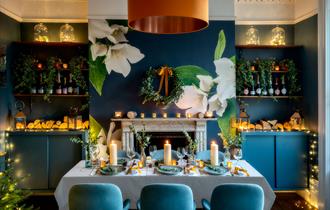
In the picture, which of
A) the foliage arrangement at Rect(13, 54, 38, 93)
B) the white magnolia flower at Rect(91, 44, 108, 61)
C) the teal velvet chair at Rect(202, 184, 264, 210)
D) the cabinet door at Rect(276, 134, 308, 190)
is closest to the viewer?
the teal velvet chair at Rect(202, 184, 264, 210)

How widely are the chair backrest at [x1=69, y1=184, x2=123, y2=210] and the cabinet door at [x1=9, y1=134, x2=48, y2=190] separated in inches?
101

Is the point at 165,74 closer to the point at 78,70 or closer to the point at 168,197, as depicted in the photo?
the point at 78,70

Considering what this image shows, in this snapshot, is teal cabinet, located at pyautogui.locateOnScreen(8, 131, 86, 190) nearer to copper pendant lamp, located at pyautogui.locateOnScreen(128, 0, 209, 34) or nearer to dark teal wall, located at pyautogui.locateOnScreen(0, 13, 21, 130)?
dark teal wall, located at pyautogui.locateOnScreen(0, 13, 21, 130)

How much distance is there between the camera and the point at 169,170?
3.22m

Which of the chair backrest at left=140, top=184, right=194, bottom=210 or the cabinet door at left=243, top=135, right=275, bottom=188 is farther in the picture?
the cabinet door at left=243, top=135, right=275, bottom=188

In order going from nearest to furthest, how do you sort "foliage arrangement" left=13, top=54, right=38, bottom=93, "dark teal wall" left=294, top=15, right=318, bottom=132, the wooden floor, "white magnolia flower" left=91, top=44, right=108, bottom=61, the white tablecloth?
the white tablecloth < the wooden floor < "dark teal wall" left=294, top=15, right=318, bottom=132 < "foliage arrangement" left=13, top=54, right=38, bottom=93 < "white magnolia flower" left=91, top=44, right=108, bottom=61

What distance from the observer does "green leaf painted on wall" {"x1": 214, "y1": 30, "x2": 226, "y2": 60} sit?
525 cm

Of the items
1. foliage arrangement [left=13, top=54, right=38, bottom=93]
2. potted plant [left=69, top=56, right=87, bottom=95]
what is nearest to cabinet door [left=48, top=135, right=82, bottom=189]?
potted plant [left=69, top=56, right=87, bottom=95]

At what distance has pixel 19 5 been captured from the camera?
5.32 metres

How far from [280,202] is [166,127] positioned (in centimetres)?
216

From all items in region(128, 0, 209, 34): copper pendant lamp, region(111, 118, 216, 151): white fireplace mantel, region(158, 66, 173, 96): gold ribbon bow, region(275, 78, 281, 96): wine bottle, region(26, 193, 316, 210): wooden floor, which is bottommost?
region(26, 193, 316, 210): wooden floor

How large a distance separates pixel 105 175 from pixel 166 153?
2.57 ft

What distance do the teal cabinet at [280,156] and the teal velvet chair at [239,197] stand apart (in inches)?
97.1

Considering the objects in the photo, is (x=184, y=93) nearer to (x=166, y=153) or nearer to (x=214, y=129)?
(x=214, y=129)
